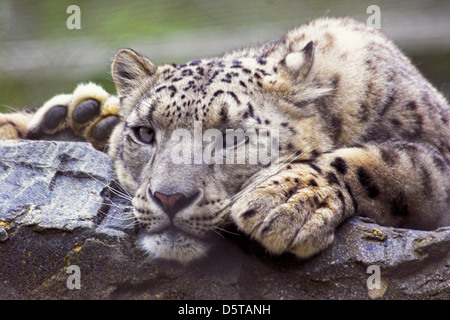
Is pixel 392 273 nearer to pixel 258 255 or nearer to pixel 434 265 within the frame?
pixel 434 265

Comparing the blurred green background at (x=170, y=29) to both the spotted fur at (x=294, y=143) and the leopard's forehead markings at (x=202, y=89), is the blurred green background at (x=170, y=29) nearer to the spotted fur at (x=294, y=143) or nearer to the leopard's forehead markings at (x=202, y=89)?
the spotted fur at (x=294, y=143)

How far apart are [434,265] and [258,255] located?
662 millimetres

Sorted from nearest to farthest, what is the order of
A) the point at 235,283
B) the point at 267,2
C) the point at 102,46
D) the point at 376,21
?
the point at 235,283, the point at 376,21, the point at 267,2, the point at 102,46

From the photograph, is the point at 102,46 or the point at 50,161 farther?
the point at 102,46

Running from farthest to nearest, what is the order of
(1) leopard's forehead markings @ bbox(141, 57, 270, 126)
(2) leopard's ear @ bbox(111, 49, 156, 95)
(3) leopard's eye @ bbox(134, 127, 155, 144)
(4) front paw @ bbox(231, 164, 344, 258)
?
(2) leopard's ear @ bbox(111, 49, 156, 95) < (3) leopard's eye @ bbox(134, 127, 155, 144) < (1) leopard's forehead markings @ bbox(141, 57, 270, 126) < (4) front paw @ bbox(231, 164, 344, 258)

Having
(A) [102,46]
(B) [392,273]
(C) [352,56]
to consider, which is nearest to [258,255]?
(B) [392,273]

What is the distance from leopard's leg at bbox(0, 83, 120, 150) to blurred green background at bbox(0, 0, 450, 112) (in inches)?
40.8

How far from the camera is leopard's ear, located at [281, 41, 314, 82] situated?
2.78 meters

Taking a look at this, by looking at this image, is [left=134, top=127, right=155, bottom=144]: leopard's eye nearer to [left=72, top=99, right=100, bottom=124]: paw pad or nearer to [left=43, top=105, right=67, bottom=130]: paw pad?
[left=72, top=99, right=100, bottom=124]: paw pad

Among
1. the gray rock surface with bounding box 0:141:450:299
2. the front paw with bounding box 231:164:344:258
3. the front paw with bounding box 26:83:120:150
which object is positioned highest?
the front paw with bounding box 26:83:120:150

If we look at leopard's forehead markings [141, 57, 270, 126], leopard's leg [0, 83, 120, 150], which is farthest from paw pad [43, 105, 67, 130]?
leopard's forehead markings [141, 57, 270, 126]

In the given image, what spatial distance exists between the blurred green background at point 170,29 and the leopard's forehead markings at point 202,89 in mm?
1832

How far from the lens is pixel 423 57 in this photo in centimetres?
505

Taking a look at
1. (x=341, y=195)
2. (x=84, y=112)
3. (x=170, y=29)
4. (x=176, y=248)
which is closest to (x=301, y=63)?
(x=341, y=195)
